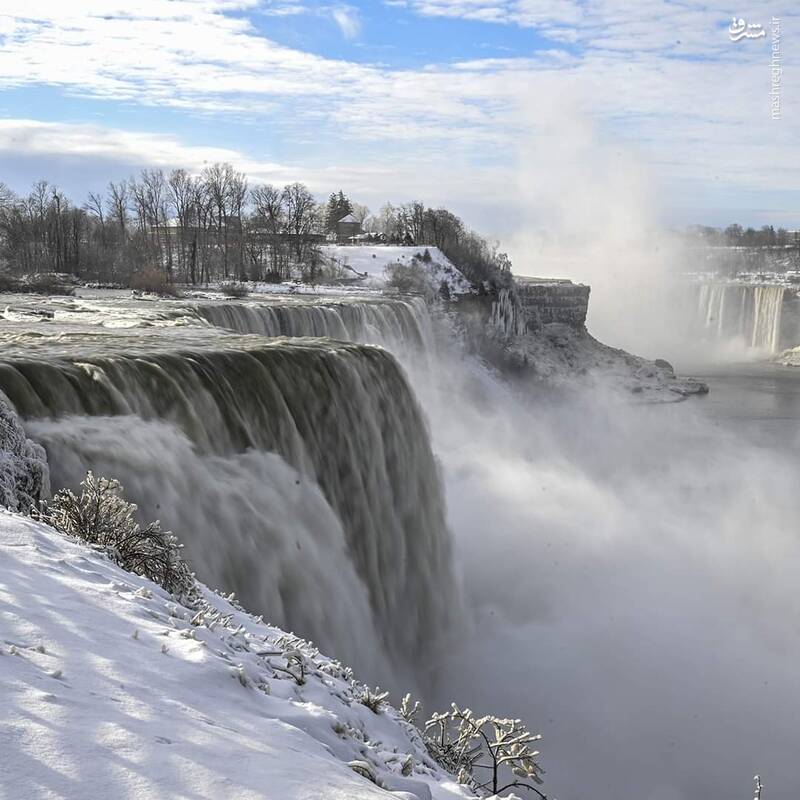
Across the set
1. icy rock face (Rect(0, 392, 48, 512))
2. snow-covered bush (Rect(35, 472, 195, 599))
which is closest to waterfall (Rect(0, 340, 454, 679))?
icy rock face (Rect(0, 392, 48, 512))

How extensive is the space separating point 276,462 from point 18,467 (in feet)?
13.0

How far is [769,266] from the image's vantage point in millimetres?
121875

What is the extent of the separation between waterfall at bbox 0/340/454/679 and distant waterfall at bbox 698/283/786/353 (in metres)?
73.6

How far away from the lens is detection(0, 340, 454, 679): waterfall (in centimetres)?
880

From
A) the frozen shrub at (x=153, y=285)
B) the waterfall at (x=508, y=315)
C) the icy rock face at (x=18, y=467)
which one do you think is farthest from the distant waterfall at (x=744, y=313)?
the icy rock face at (x=18, y=467)

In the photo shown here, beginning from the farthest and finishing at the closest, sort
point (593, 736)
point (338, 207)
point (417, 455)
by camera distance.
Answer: point (338, 207)
point (417, 455)
point (593, 736)

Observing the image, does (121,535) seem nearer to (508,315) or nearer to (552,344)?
(508,315)

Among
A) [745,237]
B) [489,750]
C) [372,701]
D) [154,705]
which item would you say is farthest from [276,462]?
[745,237]

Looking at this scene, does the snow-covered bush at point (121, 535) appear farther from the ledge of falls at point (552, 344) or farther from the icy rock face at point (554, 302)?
the icy rock face at point (554, 302)

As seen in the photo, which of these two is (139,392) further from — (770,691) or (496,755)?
(770,691)

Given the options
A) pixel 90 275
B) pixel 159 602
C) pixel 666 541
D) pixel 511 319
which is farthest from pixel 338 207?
pixel 159 602

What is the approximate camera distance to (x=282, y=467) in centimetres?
1084

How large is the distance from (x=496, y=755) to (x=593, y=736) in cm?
802

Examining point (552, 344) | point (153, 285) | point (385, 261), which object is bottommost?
point (552, 344)
